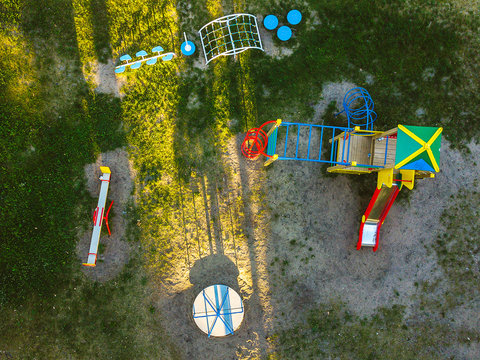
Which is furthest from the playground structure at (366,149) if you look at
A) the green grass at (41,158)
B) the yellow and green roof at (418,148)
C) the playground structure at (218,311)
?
the green grass at (41,158)

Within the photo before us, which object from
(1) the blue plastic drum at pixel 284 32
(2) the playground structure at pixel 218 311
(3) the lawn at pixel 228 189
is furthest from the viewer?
(1) the blue plastic drum at pixel 284 32

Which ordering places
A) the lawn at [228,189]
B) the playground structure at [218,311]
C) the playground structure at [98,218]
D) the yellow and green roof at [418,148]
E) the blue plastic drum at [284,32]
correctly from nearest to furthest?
the yellow and green roof at [418,148]
the playground structure at [218,311]
the playground structure at [98,218]
the lawn at [228,189]
the blue plastic drum at [284,32]

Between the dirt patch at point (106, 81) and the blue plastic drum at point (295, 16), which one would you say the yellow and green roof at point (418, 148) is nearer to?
the blue plastic drum at point (295, 16)

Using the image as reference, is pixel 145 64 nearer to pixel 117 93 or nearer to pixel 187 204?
pixel 117 93

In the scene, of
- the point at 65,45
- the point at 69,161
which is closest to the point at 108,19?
the point at 65,45

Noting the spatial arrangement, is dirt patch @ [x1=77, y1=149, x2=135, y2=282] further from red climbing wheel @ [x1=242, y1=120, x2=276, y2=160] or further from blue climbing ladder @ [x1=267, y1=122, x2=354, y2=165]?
blue climbing ladder @ [x1=267, y1=122, x2=354, y2=165]
